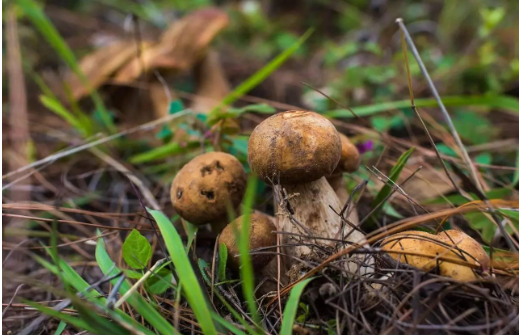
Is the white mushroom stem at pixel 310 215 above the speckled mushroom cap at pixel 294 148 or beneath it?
beneath

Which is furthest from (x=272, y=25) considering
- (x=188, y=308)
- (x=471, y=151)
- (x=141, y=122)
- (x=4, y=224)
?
(x=188, y=308)

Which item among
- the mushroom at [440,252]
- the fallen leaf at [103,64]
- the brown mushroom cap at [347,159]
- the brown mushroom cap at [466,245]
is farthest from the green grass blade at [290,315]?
the fallen leaf at [103,64]

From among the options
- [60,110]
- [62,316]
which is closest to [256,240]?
[62,316]

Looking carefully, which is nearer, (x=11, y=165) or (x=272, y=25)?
(x=11, y=165)

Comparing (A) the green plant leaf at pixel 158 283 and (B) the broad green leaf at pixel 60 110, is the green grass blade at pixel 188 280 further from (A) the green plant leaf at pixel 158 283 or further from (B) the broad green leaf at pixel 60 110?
(B) the broad green leaf at pixel 60 110

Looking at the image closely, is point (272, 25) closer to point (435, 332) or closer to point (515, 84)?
point (515, 84)

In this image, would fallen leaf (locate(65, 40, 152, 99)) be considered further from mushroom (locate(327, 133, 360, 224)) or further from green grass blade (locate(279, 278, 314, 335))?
green grass blade (locate(279, 278, 314, 335))

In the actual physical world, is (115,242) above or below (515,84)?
below
